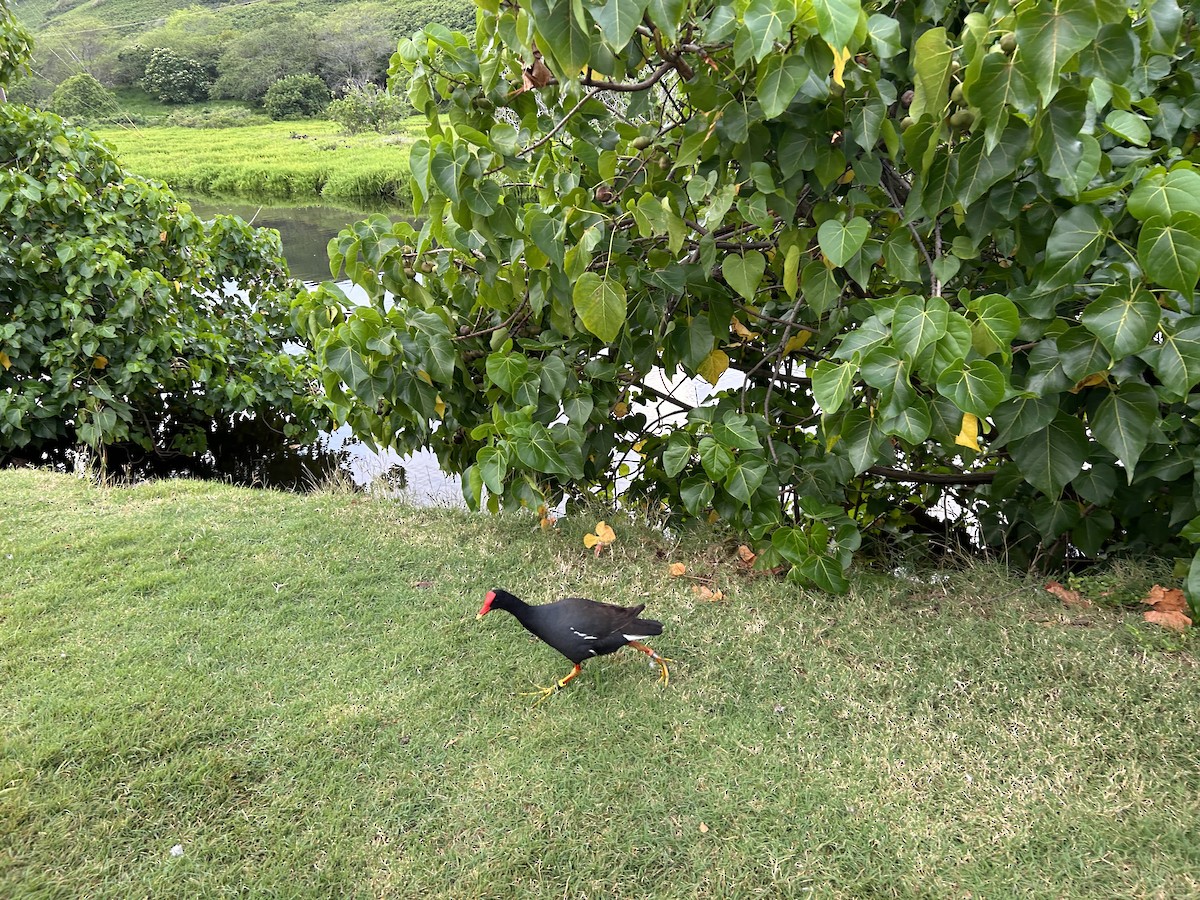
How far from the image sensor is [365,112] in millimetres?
33500

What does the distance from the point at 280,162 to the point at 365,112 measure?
752cm

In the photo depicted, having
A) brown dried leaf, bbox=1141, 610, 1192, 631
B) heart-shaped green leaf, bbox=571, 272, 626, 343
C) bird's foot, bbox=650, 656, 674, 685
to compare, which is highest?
heart-shaped green leaf, bbox=571, 272, 626, 343

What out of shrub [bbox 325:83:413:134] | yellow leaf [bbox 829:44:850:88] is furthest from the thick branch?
shrub [bbox 325:83:413:134]

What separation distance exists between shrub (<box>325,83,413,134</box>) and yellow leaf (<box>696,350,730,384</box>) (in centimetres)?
3388

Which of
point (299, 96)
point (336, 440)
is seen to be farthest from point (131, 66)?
point (336, 440)

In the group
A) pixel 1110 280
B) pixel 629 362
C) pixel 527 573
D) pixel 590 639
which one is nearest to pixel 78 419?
pixel 527 573

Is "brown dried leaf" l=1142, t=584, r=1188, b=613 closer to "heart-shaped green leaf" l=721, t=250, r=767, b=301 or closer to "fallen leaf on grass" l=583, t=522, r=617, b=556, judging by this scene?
"heart-shaped green leaf" l=721, t=250, r=767, b=301

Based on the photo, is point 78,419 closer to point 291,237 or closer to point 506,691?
point 506,691

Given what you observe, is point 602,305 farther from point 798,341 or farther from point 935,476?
point 935,476

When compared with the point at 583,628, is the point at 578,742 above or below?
below

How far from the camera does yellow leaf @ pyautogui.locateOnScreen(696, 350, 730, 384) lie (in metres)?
3.36

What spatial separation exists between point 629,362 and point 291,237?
16901 mm

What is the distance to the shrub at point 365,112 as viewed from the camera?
1307 inches

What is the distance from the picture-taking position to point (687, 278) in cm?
298
